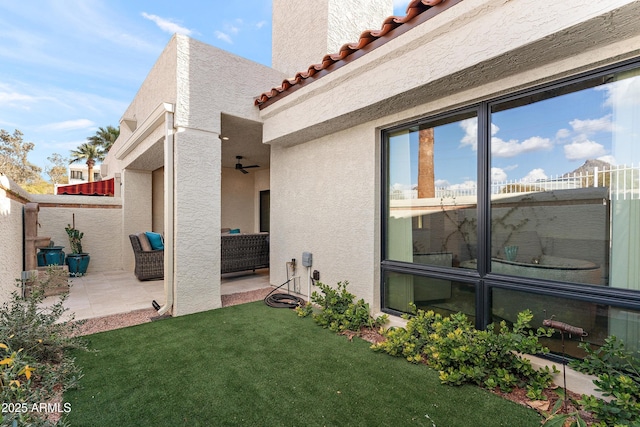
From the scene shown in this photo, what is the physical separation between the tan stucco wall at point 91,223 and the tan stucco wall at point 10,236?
2.55 metres

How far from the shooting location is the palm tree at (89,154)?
29.3 meters

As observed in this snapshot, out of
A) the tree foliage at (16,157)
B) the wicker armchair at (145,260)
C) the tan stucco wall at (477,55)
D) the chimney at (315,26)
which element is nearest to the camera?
the tan stucco wall at (477,55)

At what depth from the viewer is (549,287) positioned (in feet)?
10.6

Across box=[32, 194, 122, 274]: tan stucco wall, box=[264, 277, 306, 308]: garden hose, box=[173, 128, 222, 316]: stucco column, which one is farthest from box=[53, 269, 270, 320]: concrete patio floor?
box=[264, 277, 306, 308]: garden hose

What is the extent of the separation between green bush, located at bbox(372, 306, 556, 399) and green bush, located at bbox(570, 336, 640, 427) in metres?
0.38

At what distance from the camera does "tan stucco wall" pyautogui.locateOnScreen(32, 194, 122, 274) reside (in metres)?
9.17

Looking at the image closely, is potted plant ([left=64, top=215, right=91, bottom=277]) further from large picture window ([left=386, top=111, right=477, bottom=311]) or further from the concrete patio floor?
large picture window ([left=386, top=111, right=477, bottom=311])

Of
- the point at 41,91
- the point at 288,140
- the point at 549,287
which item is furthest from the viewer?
the point at 41,91

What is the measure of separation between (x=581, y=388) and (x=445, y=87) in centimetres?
383

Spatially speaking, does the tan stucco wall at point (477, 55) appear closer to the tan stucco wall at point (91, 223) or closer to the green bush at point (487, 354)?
the green bush at point (487, 354)

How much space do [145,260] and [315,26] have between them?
8.60m

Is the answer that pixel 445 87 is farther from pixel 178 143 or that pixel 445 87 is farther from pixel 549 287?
pixel 178 143

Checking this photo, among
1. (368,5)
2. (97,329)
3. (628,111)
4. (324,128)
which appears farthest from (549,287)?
(368,5)

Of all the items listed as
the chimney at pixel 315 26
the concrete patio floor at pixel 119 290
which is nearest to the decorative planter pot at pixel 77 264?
the concrete patio floor at pixel 119 290
